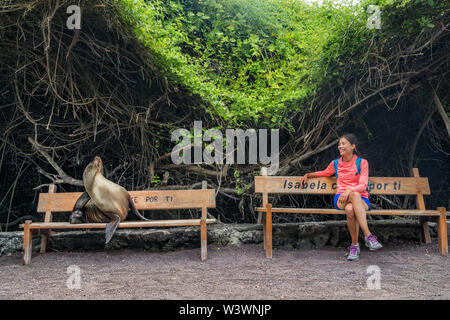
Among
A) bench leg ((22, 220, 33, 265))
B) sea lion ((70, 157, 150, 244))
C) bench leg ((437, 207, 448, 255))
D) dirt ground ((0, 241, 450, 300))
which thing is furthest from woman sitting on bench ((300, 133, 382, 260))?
bench leg ((22, 220, 33, 265))

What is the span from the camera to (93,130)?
523cm

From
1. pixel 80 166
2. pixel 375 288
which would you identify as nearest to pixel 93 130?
pixel 80 166

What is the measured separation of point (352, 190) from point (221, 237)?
5.75 ft

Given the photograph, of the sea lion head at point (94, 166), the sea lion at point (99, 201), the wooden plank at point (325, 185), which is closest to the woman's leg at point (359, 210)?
the wooden plank at point (325, 185)

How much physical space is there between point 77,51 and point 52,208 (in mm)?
2090

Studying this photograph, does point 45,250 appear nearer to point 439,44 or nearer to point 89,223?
point 89,223

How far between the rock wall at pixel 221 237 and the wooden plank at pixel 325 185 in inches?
17.3

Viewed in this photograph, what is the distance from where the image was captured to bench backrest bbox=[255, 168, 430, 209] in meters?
4.62

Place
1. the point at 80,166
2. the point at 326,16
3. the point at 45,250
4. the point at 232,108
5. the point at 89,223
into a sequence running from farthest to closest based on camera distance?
the point at 326,16, the point at 80,166, the point at 232,108, the point at 45,250, the point at 89,223

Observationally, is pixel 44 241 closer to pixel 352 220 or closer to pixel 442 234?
pixel 352 220

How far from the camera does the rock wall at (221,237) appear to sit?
466 cm

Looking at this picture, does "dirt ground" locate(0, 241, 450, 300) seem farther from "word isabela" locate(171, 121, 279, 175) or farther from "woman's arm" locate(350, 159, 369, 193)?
"word isabela" locate(171, 121, 279, 175)
